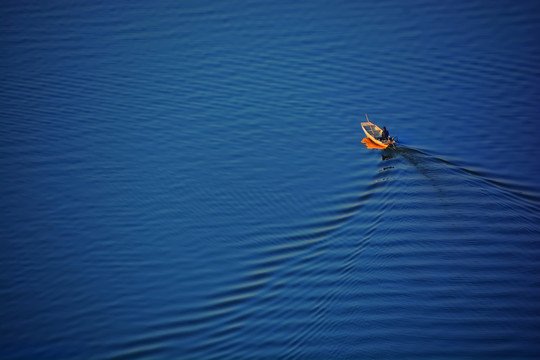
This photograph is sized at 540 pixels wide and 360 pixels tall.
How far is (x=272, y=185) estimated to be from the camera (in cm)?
1270

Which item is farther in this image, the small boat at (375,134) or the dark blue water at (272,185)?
the small boat at (375,134)

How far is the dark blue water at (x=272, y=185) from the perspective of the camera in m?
9.27

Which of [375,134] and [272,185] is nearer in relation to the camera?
[272,185]

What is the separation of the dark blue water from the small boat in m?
0.25

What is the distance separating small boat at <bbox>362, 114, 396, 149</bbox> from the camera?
13.3 m

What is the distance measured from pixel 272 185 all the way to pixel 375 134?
10.6ft

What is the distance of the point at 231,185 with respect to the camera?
12766 millimetres

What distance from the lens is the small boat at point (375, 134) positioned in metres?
13.3

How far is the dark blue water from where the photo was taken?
30.4 ft

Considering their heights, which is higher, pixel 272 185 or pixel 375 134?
pixel 375 134

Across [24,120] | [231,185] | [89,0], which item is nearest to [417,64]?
[231,185]

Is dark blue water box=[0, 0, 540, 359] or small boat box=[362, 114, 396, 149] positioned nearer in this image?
dark blue water box=[0, 0, 540, 359]

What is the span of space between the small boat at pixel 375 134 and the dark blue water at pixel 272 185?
0.83 ft

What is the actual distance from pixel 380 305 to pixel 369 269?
83cm
